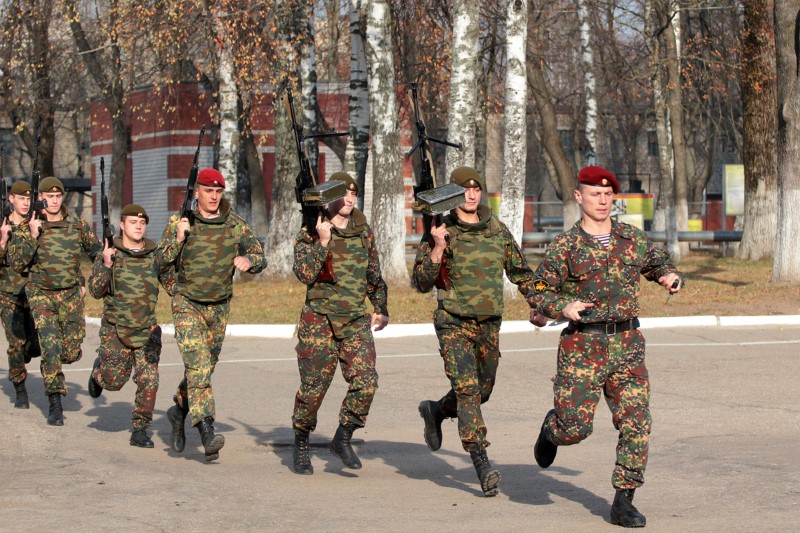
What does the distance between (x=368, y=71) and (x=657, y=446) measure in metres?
14.2

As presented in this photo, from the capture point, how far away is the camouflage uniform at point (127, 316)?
1000cm

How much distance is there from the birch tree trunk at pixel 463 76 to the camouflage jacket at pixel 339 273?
36.8 feet

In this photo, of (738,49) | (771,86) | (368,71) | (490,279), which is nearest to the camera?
(490,279)

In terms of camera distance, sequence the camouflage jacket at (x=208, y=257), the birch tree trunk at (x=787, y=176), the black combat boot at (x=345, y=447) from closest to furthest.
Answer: the black combat boot at (x=345, y=447) < the camouflage jacket at (x=208, y=257) < the birch tree trunk at (x=787, y=176)

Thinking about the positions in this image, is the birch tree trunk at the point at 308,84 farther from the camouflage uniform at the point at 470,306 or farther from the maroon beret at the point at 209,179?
the camouflage uniform at the point at 470,306

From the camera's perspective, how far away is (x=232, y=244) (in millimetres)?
9062

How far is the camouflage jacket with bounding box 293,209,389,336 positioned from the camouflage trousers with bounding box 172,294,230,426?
1.00 m

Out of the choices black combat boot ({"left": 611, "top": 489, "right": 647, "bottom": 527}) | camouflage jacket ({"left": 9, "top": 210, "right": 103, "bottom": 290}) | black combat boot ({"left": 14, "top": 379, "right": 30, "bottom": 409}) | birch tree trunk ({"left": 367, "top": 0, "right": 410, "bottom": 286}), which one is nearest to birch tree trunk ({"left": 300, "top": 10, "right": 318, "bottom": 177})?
birch tree trunk ({"left": 367, "top": 0, "right": 410, "bottom": 286})

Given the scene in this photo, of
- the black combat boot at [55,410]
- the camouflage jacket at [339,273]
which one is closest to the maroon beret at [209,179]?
the camouflage jacket at [339,273]

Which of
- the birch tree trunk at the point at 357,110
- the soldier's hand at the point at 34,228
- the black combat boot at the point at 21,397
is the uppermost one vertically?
the birch tree trunk at the point at 357,110

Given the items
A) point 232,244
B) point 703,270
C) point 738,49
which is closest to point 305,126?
point 703,270

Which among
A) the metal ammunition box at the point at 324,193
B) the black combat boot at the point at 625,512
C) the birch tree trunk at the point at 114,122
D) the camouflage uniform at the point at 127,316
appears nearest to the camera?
the black combat boot at the point at 625,512

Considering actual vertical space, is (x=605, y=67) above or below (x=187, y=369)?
above

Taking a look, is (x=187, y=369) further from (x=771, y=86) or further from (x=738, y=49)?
(x=738, y=49)
